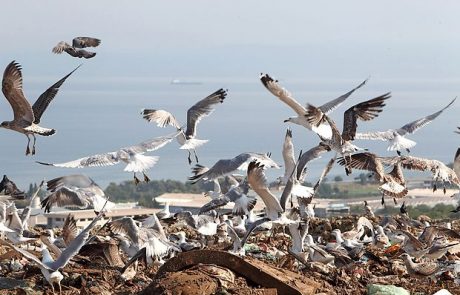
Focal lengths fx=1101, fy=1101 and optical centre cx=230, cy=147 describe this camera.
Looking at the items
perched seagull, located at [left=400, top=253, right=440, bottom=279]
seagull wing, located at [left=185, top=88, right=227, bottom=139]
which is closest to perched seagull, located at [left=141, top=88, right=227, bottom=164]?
seagull wing, located at [left=185, top=88, right=227, bottom=139]

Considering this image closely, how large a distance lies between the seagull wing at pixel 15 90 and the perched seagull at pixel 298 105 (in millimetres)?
3003

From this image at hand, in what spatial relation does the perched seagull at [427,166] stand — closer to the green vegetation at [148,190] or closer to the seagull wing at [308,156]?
the seagull wing at [308,156]

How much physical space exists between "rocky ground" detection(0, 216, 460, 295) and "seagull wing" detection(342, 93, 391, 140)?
4.37 feet

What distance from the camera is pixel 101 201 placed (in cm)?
1141

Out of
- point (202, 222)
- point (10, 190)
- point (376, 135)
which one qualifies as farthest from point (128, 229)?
point (376, 135)

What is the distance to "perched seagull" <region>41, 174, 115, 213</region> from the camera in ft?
36.7

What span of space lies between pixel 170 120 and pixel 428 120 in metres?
3.55

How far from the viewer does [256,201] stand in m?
11.5

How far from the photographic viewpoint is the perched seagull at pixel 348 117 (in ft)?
37.2

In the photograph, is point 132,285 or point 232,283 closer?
point 232,283

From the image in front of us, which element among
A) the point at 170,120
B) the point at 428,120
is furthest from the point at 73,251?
the point at 428,120

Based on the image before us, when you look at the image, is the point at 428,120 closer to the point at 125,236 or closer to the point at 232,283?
the point at 125,236

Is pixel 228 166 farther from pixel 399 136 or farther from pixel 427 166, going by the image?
pixel 399 136

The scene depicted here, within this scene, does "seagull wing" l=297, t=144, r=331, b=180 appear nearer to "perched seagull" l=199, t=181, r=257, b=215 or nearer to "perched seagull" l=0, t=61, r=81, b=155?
"perched seagull" l=199, t=181, r=257, b=215
